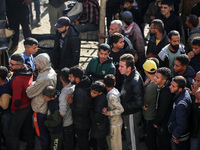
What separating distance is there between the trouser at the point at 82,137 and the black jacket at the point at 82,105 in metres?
0.11

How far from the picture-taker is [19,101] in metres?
4.79

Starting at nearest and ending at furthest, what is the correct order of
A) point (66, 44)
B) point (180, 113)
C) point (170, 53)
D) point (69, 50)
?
point (180, 113), point (170, 53), point (66, 44), point (69, 50)

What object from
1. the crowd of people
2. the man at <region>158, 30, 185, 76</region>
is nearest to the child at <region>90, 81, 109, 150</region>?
the crowd of people

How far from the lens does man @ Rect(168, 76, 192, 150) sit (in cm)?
416

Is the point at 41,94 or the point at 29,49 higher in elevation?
the point at 29,49

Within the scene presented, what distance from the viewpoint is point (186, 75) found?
4871 millimetres

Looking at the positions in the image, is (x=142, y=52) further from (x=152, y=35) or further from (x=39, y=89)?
(x=39, y=89)

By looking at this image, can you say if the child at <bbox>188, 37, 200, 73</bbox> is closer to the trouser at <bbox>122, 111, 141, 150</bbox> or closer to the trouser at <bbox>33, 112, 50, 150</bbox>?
the trouser at <bbox>122, 111, 141, 150</bbox>

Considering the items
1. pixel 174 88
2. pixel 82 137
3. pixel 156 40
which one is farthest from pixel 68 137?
pixel 156 40

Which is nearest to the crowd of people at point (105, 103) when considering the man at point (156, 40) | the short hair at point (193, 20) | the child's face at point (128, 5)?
the man at point (156, 40)

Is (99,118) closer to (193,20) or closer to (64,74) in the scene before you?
(64,74)

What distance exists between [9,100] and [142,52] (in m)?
2.93

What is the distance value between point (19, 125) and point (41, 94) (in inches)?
26.4

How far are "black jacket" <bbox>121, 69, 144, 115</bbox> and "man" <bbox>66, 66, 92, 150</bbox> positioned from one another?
1.86 ft
